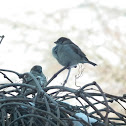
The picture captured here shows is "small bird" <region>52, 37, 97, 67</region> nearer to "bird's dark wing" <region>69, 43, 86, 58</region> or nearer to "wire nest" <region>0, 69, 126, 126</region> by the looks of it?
"bird's dark wing" <region>69, 43, 86, 58</region>

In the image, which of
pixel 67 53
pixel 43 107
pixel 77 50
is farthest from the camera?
pixel 77 50

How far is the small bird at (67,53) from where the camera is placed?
6.40 ft

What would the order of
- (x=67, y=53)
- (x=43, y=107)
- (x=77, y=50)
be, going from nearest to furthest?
(x=43, y=107), (x=67, y=53), (x=77, y=50)

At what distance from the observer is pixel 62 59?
1.92 meters

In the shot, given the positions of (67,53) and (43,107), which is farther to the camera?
(67,53)

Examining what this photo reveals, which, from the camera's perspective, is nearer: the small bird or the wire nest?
the wire nest

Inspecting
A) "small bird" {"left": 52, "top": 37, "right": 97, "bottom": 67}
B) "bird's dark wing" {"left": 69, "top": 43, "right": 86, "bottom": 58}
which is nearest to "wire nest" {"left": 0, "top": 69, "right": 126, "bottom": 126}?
"small bird" {"left": 52, "top": 37, "right": 97, "bottom": 67}

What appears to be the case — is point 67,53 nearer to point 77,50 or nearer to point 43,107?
point 77,50

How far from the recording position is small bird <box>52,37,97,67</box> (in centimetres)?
195

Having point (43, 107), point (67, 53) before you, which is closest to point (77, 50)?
point (67, 53)

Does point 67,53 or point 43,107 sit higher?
point 67,53

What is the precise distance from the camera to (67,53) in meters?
2.06

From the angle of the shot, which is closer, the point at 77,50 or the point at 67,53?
the point at 67,53

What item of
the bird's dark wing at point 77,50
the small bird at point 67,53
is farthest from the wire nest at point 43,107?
the bird's dark wing at point 77,50
